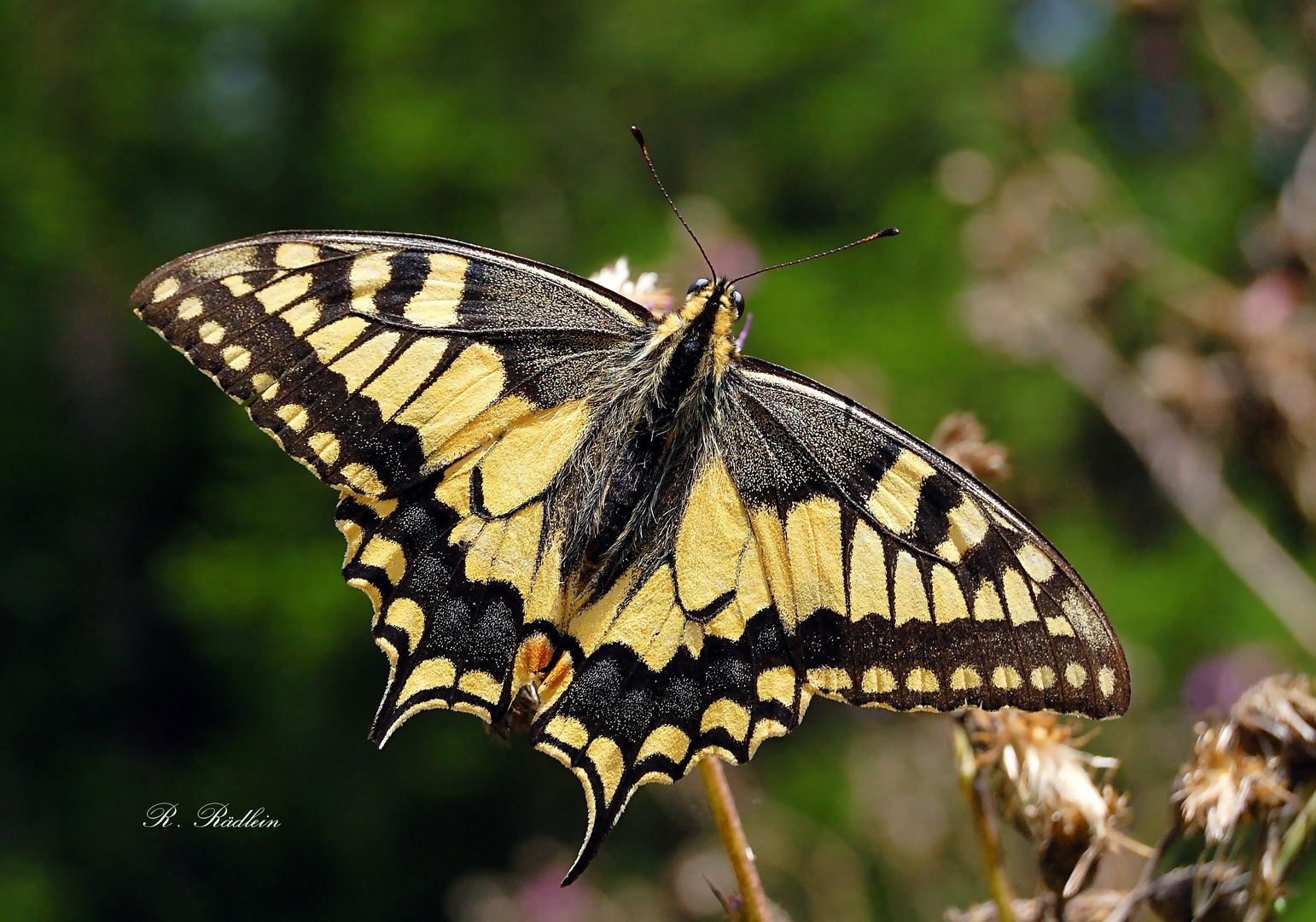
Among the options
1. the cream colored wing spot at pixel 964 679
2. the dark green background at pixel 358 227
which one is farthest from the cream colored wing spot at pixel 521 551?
the dark green background at pixel 358 227

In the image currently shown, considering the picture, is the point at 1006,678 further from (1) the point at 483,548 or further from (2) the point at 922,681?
(1) the point at 483,548

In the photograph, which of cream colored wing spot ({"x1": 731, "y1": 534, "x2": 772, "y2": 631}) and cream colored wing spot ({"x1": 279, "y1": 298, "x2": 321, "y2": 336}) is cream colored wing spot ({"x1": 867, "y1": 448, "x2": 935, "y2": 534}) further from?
cream colored wing spot ({"x1": 279, "y1": 298, "x2": 321, "y2": 336})

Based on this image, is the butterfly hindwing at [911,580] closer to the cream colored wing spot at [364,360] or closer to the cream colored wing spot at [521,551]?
the cream colored wing spot at [521,551]

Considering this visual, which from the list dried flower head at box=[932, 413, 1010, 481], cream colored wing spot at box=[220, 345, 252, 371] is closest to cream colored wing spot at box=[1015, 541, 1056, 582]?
dried flower head at box=[932, 413, 1010, 481]

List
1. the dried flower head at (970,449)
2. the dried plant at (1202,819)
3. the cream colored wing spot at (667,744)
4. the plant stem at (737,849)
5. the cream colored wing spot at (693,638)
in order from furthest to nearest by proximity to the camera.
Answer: the dried flower head at (970,449)
the cream colored wing spot at (693,638)
the cream colored wing spot at (667,744)
the dried plant at (1202,819)
the plant stem at (737,849)

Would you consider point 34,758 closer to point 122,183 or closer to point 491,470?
point 122,183

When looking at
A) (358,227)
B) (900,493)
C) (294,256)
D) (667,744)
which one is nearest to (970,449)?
(900,493)

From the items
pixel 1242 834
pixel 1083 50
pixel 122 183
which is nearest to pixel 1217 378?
pixel 1242 834
